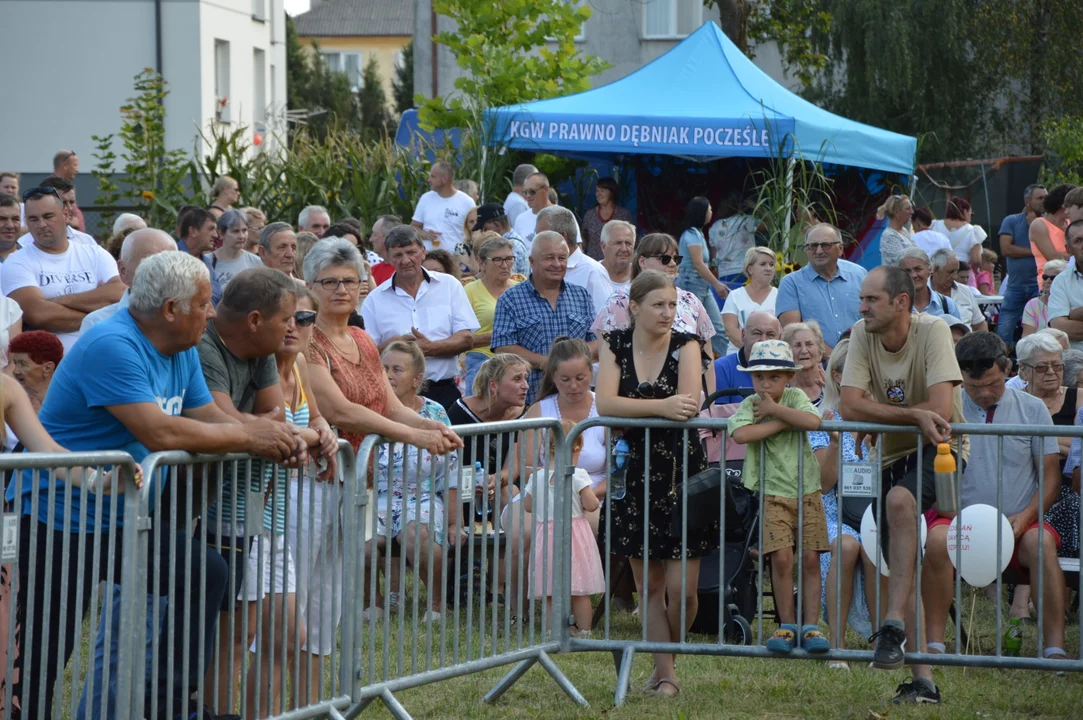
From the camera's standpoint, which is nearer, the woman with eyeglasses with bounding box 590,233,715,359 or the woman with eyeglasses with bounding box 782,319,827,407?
the woman with eyeglasses with bounding box 782,319,827,407

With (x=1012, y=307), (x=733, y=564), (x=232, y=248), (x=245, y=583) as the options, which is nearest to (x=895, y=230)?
(x=1012, y=307)

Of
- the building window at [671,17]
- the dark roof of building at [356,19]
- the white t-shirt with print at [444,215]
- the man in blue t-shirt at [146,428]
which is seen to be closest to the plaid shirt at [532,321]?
the man in blue t-shirt at [146,428]

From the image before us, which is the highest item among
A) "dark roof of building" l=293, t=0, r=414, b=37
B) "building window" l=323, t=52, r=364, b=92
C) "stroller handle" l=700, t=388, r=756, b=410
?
"dark roof of building" l=293, t=0, r=414, b=37

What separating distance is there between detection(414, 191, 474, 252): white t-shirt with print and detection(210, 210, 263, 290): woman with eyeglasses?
3.98 meters

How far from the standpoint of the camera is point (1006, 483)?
680 cm

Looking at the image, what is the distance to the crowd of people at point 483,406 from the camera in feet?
15.1

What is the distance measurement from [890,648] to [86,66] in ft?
94.0

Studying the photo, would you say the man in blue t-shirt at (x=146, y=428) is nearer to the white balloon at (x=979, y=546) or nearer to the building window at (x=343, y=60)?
the white balloon at (x=979, y=546)

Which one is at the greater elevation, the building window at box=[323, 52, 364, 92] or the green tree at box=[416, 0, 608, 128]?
the building window at box=[323, 52, 364, 92]

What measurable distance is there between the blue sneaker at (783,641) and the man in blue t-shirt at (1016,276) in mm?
6644

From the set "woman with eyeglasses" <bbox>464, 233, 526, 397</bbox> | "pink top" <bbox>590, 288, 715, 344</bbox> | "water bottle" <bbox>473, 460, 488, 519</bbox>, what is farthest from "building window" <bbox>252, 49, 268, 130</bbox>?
"water bottle" <bbox>473, 460, 488, 519</bbox>

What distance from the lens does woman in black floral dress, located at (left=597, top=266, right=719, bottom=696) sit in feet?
20.5

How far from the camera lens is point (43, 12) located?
3092 cm

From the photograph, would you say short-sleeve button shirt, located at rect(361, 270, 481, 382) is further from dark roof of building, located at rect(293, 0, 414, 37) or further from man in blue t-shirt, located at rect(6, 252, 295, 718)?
dark roof of building, located at rect(293, 0, 414, 37)
